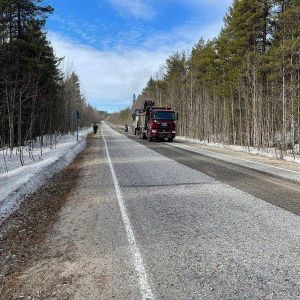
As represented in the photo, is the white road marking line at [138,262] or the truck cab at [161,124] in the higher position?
the truck cab at [161,124]

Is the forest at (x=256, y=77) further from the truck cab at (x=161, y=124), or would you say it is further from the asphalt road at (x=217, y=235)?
the asphalt road at (x=217, y=235)

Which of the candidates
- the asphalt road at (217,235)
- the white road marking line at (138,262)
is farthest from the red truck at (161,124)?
the white road marking line at (138,262)

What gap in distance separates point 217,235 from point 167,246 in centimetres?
96

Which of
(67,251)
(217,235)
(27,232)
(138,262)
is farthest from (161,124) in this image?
(138,262)

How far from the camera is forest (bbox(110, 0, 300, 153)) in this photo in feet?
86.3

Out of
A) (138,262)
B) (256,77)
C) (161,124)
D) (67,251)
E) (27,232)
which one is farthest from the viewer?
(161,124)

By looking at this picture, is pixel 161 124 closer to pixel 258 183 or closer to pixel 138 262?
pixel 258 183

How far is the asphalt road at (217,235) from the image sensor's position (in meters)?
4.36

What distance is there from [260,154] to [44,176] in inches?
548

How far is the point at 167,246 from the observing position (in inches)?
227

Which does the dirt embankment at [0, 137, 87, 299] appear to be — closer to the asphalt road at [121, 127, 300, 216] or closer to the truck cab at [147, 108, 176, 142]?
the asphalt road at [121, 127, 300, 216]

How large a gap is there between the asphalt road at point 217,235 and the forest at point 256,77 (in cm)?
1383

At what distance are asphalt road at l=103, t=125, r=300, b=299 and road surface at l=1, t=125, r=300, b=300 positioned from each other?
2 centimetres

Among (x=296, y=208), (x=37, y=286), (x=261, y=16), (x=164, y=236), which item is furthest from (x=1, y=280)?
(x=261, y=16)
